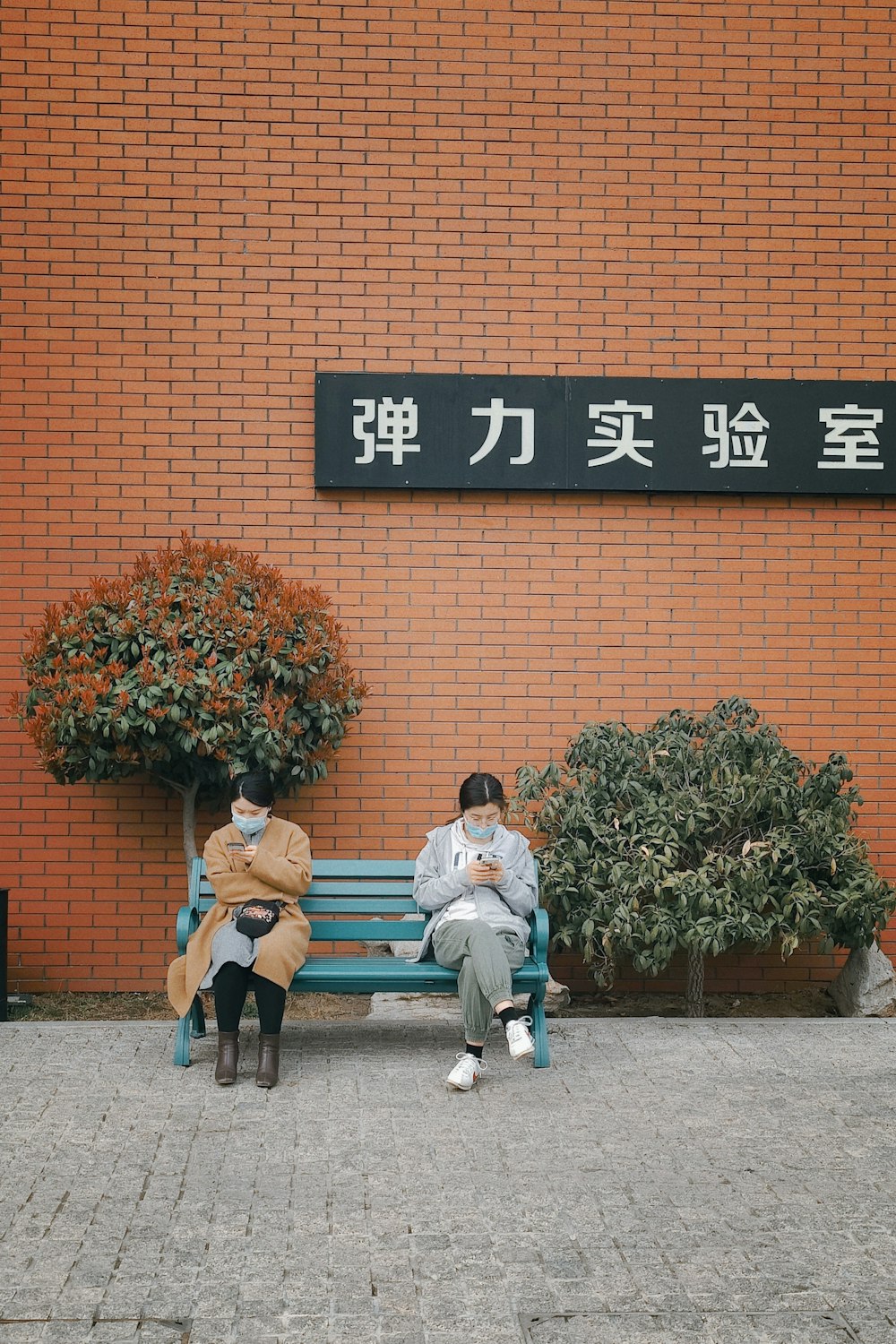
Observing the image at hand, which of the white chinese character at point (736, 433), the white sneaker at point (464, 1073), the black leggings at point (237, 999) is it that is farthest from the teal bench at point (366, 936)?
the white chinese character at point (736, 433)

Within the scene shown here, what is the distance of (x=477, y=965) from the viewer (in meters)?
5.37

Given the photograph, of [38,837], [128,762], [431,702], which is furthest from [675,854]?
[38,837]

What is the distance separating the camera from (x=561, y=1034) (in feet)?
20.0

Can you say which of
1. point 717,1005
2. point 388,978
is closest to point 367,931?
point 388,978

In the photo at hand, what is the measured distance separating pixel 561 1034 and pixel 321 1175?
6.83 feet

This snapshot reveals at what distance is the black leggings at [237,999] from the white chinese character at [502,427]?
3.27 m

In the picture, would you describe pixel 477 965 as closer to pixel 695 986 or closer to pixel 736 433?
pixel 695 986

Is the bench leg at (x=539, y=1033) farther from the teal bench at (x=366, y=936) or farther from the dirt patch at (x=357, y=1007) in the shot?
the dirt patch at (x=357, y=1007)

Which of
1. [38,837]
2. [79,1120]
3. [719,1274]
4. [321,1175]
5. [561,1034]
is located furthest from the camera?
[38,837]

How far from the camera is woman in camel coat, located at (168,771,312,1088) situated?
209 inches

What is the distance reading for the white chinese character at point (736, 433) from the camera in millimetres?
7297

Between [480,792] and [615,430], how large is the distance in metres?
2.64

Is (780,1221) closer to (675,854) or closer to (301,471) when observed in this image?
(675,854)

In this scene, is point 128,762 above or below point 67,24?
below
